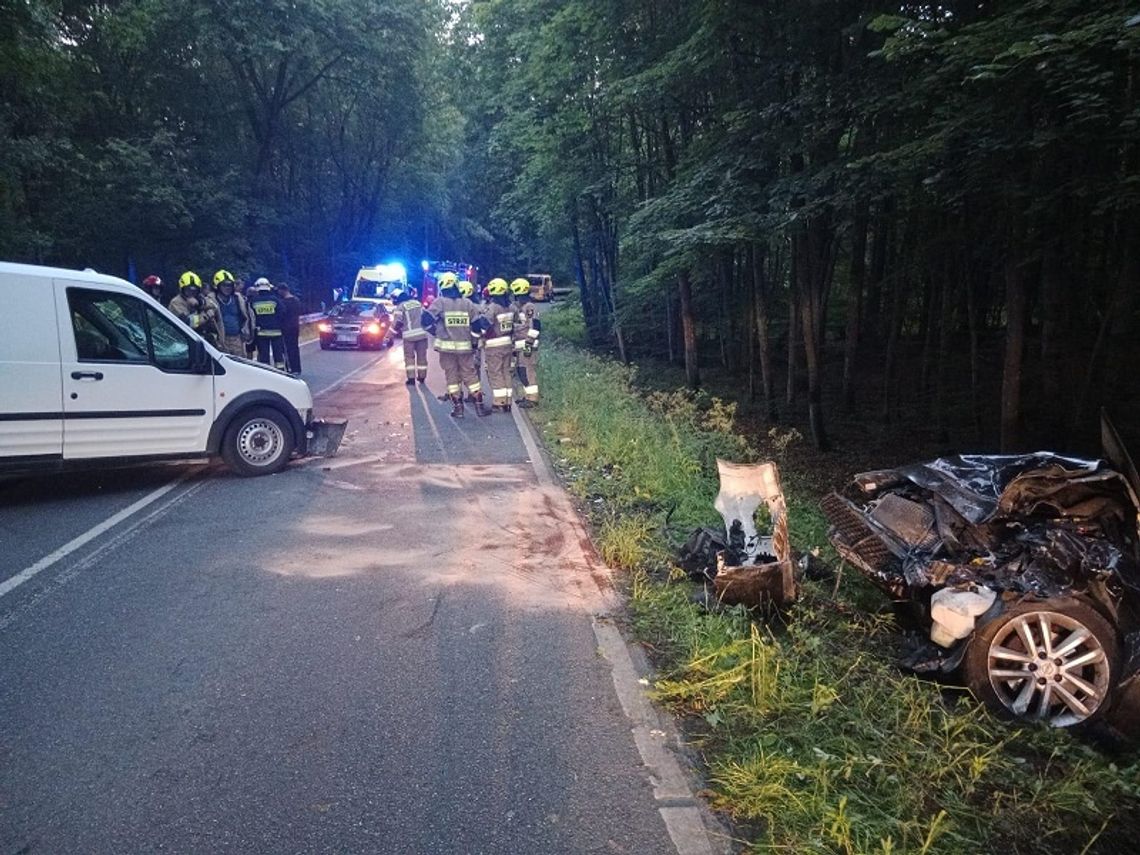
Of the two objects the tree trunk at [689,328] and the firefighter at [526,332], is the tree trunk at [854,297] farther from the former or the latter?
the firefighter at [526,332]

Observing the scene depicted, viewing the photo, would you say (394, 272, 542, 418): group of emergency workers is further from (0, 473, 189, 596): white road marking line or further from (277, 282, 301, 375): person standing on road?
(0, 473, 189, 596): white road marking line

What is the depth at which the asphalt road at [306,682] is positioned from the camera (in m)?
2.97

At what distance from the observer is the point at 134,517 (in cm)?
681

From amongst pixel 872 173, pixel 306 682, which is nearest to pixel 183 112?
pixel 872 173

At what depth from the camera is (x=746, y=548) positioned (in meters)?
5.45

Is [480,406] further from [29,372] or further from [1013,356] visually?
[1013,356]

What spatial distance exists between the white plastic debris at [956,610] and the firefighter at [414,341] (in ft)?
42.0

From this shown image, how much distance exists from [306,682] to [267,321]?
12628mm

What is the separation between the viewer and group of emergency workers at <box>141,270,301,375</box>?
1277cm

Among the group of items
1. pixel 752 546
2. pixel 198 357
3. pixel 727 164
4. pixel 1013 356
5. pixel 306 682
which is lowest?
pixel 306 682

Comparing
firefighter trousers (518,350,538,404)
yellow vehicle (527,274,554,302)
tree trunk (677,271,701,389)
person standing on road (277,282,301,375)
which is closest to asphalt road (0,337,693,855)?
firefighter trousers (518,350,538,404)

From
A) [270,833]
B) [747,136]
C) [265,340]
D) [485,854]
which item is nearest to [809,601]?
[485,854]

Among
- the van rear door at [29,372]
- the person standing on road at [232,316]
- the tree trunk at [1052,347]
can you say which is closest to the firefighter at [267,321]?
the person standing on road at [232,316]

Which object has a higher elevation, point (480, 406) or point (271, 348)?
point (271, 348)
